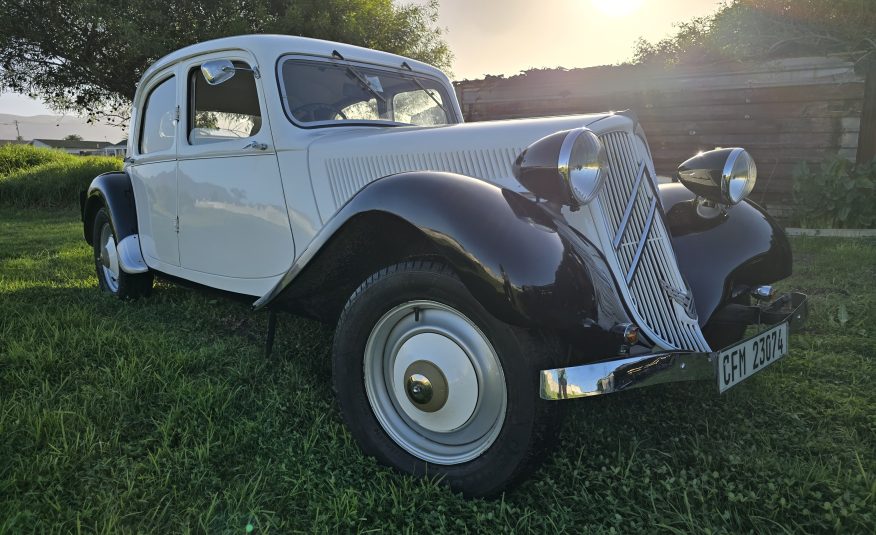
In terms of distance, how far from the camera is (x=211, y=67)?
8.45ft

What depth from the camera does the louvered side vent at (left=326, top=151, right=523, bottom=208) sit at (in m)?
2.10

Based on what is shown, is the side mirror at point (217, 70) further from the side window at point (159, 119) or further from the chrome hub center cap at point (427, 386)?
the chrome hub center cap at point (427, 386)

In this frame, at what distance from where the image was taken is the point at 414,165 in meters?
2.26

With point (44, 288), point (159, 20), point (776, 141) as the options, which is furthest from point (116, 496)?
point (159, 20)

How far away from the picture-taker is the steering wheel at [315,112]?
8.93ft

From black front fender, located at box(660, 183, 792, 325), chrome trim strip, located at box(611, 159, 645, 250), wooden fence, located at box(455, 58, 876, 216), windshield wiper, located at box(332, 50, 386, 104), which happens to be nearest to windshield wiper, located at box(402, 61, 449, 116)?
windshield wiper, located at box(332, 50, 386, 104)

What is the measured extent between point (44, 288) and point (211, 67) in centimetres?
287

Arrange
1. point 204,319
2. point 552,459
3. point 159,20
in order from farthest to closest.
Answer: point 159,20
point 204,319
point 552,459

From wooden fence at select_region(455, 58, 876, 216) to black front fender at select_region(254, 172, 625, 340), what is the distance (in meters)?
7.68

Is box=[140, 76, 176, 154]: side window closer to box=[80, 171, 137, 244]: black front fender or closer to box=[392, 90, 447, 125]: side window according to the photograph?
box=[80, 171, 137, 244]: black front fender

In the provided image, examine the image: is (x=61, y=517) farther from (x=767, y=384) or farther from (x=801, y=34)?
(x=801, y=34)

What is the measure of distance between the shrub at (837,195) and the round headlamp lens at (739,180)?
5.50 metres

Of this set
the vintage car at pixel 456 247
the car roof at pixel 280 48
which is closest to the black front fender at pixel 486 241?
the vintage car at pixel 456 247

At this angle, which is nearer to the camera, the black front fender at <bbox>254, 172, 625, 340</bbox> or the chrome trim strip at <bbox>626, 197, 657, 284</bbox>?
the black front fender at <bbox>254, 172, 625, 340</bbox>
